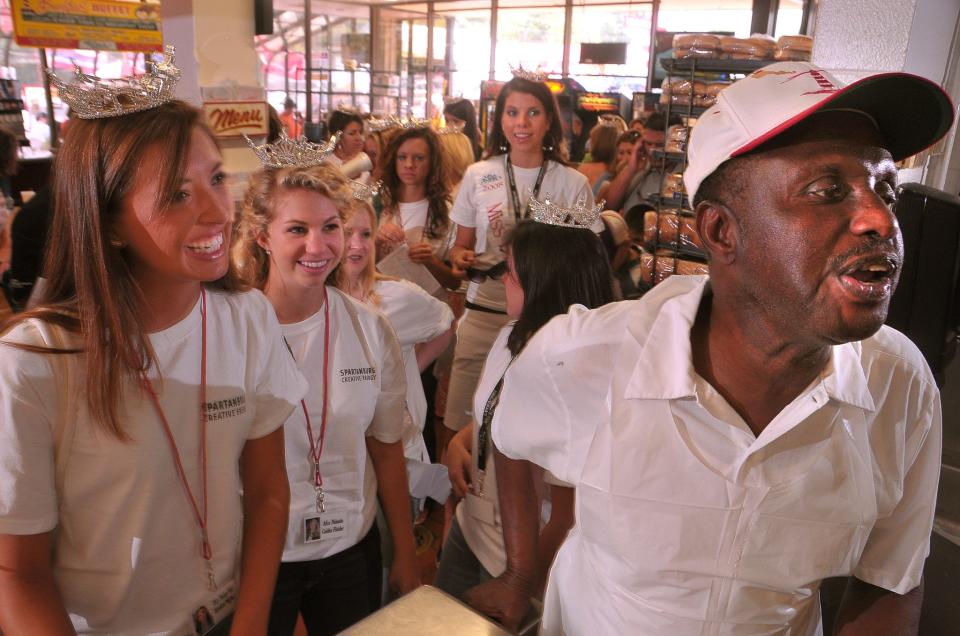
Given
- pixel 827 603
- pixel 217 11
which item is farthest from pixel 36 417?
pixel 217 11

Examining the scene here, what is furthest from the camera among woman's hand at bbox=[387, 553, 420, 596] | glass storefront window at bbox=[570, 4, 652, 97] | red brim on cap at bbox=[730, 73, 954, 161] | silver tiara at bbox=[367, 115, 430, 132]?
glass storefront window at bbox=[570, 4, 652, 97]

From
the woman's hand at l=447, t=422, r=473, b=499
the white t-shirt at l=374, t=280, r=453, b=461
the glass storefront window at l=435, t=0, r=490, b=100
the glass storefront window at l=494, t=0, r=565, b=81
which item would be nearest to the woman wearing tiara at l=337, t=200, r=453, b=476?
the white t-shirt at l=374, t=280, r=453, b=461

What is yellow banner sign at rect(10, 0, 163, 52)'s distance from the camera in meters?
5.76

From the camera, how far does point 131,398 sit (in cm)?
114

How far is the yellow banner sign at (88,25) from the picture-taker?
576cm

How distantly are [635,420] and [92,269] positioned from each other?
85 cm

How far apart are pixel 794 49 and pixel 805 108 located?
2624 millimetres

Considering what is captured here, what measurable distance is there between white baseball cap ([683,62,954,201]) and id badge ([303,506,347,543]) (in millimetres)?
1144

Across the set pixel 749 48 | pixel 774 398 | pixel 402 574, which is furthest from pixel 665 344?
pixel 749 48

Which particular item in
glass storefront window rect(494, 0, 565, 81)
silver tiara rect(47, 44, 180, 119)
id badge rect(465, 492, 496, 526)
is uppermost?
glass storefront window rect(494, 0, 565, 81)

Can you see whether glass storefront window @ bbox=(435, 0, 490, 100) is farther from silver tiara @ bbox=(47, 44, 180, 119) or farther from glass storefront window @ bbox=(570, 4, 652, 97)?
silver tiara @ bbox=(47, 44, 180, 119)

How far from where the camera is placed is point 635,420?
991 mm

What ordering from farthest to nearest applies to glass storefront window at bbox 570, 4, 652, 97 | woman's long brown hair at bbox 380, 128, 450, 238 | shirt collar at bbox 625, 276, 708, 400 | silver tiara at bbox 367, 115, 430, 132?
glass storefront window at bbox 570, 4, 652, 97 → silver tiara at bbox 367, 115, 430, 132 → woman's long brown hair at bbox 380, 128, 450, 238 → shirt collar at bbox 625, 276, 708, 400

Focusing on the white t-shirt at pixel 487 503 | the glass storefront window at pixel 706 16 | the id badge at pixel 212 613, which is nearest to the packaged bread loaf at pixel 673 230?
the white t-shirt at pixel 487 503
